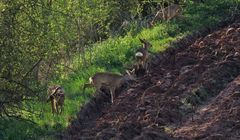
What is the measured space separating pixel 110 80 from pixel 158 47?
3994 millimetres

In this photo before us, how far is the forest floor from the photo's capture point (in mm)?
11508

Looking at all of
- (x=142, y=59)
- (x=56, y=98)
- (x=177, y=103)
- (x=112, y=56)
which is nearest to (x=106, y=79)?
(x=56, y=98)

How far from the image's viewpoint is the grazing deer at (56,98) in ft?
47.2

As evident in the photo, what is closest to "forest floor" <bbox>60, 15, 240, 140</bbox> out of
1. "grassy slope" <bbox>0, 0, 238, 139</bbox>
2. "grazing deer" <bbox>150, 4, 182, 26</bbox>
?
"grassy slope" <bbox>0, 0, 238, 139</bbox>

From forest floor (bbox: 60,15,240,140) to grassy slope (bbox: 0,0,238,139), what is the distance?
1.60 feet

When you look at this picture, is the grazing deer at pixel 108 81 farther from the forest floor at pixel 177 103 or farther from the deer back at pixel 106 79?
the forest floor at pixel 177 103

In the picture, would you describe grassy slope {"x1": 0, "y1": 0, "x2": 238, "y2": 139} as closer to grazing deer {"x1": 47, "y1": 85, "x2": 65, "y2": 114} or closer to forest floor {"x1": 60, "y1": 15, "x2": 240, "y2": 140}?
grazing deer {"x1": 47, "y1": 85, "x2": 65, "y2": 114}

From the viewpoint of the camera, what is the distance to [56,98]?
1448 centimetres

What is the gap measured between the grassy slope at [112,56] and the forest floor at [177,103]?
1.60ft

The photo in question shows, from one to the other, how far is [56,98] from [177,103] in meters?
2.96

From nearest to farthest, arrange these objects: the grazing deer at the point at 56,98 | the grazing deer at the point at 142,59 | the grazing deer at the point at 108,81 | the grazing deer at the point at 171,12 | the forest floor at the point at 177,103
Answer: the forest floor at the point at 177,103 → the grazing deer at the point at 56,98 → the grazing deer at the point at 108,81 → the grazing deer at the point at 142,59 → the grazing deer at the point at 171,12

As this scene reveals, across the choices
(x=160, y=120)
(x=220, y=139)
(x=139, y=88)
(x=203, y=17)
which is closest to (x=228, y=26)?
(x=203, y=17)

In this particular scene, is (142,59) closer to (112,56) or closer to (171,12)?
(112,56)

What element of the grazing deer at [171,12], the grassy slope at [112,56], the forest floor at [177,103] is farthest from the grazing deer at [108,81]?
the grazing deer at [171,12]
